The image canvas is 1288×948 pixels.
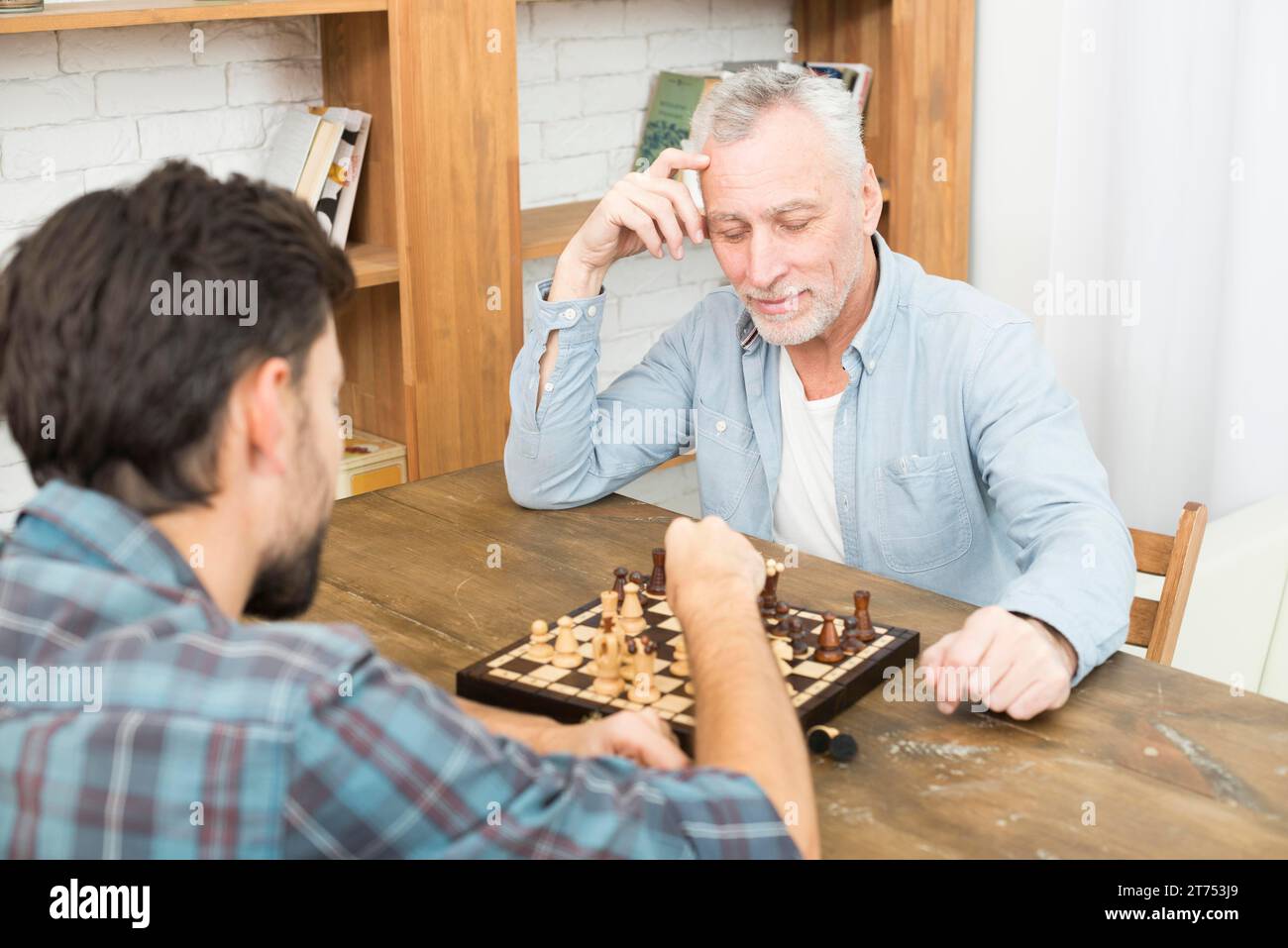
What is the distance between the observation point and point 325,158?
293cm

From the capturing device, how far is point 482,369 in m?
3.09

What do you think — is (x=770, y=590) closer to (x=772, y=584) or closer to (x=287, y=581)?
(x=772, y=584)

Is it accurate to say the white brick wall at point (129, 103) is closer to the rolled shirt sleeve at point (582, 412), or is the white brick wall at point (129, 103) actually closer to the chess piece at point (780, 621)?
the rolled shirt sleeve at point (582, 412)

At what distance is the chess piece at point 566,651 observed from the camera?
161 cm

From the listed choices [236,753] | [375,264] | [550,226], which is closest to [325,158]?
[375,264]

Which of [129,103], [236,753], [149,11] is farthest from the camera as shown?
[129,103]

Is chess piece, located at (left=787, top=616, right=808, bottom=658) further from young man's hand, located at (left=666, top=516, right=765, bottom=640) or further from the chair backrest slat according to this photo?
the chair backrest slat

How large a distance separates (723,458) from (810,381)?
192 mm

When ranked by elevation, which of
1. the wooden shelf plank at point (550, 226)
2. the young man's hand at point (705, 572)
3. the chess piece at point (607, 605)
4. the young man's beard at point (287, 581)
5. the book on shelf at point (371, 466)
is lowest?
the book on shelf at point (371, 466)

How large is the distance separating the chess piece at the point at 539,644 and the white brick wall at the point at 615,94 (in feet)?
6.76

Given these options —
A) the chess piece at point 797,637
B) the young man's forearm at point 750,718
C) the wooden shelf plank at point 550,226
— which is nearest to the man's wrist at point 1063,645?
the chess piece at point 797,637

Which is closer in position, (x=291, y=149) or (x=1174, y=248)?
(x=291, y=149)
